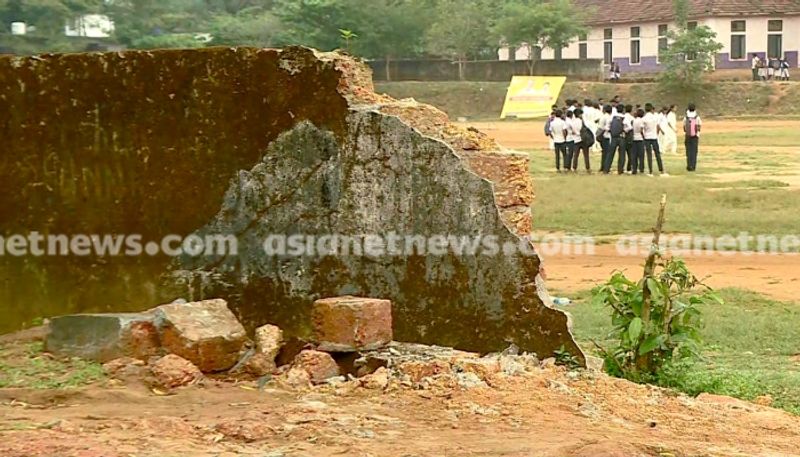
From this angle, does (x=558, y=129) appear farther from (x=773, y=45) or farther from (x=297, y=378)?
(x=773, y=45)

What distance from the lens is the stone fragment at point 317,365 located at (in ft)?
19.3

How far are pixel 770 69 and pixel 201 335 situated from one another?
4427 centimetres

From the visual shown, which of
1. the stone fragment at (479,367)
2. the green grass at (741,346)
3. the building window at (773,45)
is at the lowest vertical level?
the green grass at (741,346)

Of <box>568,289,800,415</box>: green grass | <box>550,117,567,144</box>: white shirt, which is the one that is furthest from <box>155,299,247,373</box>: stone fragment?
<box>550,117,567,144</box>: white shirt

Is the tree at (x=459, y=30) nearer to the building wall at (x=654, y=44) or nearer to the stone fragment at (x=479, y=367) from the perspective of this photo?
the building wall at (x=654, y=44)

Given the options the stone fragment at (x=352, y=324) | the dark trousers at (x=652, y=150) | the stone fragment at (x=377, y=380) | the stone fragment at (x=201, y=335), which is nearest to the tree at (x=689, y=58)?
the dark trousers at (x=652, y=150)

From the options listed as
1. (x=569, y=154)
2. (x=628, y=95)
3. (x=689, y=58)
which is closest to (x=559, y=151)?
(x=569, y=154)

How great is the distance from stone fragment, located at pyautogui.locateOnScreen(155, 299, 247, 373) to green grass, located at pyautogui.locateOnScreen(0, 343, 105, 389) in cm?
39

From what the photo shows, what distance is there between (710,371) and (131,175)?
3.56 metres

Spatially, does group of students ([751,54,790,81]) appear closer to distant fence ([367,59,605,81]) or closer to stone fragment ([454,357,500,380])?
distant fence ([367,59,605,81])

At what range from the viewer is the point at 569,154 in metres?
24.0

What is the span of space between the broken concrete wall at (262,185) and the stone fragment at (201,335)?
19.0 inches

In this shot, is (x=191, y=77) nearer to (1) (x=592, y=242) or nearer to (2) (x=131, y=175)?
(2) (x=131, y=175)

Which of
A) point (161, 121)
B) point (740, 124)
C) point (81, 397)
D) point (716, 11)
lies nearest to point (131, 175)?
point (161, 121)
